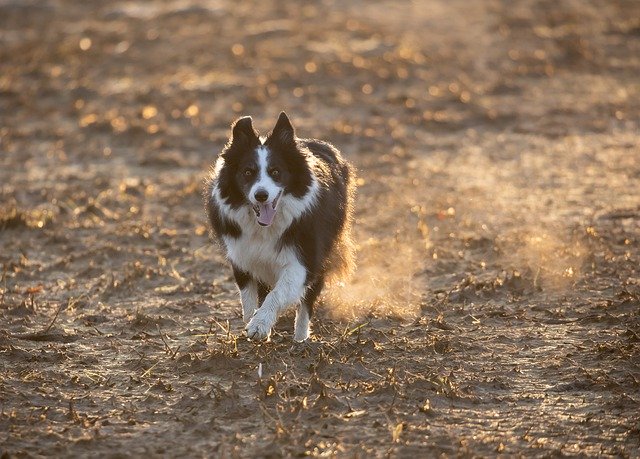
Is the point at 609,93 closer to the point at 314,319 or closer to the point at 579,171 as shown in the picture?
the point at 579,171

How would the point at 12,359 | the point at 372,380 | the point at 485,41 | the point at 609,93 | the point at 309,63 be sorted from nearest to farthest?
the point at 372,380 → the point at 12,359 → the point at 609,93 → the point at 309,63 → the point at 485,41

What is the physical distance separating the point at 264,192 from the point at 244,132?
522mm

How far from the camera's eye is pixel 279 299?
6934 mm

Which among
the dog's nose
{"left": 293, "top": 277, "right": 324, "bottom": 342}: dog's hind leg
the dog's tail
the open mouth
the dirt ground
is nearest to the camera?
the dirt ground

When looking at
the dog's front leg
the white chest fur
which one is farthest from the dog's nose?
the dog's front leg

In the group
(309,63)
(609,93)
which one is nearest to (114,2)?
(309,63)

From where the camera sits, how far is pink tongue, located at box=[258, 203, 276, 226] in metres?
6.90

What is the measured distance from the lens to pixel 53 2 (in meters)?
28.3

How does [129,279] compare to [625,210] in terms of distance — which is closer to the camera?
[129,279]

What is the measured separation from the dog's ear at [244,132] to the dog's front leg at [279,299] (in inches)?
36.6

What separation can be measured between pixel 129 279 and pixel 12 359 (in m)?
2.04

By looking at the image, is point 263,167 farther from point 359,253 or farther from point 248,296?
point 359,253

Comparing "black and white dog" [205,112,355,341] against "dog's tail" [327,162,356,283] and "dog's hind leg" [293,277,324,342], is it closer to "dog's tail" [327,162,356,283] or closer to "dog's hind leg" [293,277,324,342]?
"dog's hind leg" [293,277,324,342]

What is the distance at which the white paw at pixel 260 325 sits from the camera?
6.82m
